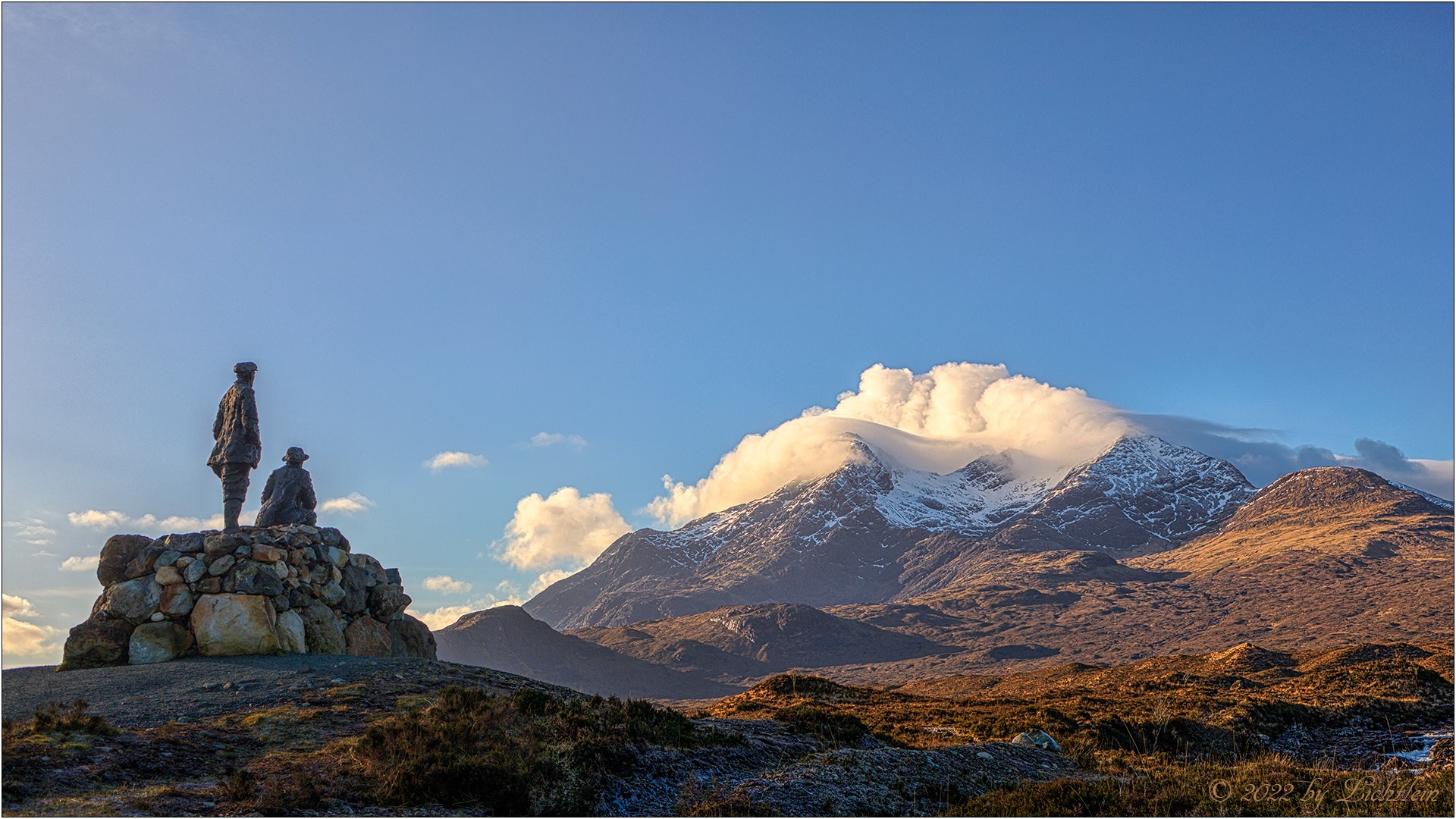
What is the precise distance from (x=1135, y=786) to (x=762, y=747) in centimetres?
558

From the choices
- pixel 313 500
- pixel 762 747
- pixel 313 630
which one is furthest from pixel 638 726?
pixel 313 500

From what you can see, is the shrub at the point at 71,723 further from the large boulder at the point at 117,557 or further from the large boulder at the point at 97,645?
the large boulder at the point at 117,557

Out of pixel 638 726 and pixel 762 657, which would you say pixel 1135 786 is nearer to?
pixel 638 726

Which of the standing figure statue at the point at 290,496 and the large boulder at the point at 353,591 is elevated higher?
the standing figure statue at the point at 290,496

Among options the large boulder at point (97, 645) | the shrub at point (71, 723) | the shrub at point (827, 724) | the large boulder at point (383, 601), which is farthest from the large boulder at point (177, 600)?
the shrub at point (827, 724)

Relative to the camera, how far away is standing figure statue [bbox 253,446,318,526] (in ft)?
77.2

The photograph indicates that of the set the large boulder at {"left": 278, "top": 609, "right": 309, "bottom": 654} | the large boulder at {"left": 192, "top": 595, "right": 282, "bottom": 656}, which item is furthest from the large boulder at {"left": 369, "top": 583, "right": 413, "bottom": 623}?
the large boulder at {"left": 192, "top": 595, "right": 282, "bottom": 656}

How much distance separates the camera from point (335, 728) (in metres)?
13.7

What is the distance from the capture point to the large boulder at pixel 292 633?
19641 millimetres

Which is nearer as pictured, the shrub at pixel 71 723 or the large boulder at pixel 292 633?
the shrub at pixel 71 723

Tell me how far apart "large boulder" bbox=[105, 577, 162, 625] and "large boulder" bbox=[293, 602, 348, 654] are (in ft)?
9.38

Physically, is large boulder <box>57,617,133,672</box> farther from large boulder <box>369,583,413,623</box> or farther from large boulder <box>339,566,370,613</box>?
large boulder <box>369,583,413,623</box>

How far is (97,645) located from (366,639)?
5395mm

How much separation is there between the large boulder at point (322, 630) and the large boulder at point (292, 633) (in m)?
0.27
